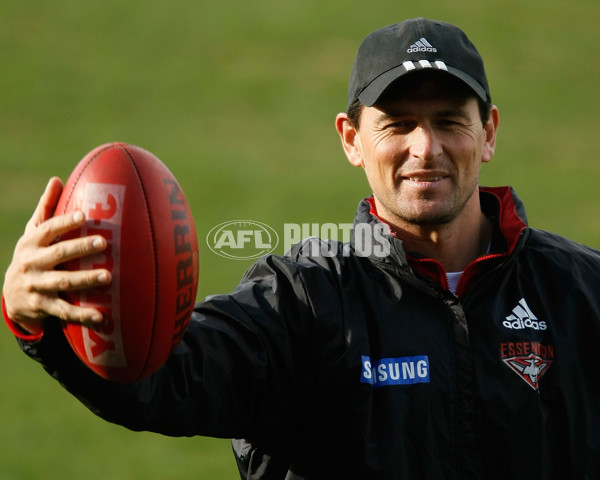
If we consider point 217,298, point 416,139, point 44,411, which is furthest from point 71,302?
point 44,411

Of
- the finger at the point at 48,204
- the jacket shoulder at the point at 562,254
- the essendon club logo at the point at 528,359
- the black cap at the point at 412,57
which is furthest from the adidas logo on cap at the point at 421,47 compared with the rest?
the finger at the point at 48,204

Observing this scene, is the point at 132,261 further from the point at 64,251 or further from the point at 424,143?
the point at 424,143

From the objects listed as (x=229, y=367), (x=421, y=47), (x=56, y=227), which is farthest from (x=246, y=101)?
(x=56, y=227)

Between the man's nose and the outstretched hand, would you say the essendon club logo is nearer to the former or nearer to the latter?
the man's nose

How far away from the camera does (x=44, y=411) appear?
7.00m

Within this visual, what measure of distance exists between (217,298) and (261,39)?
9.94 meters

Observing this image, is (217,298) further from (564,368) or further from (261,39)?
(261,39)

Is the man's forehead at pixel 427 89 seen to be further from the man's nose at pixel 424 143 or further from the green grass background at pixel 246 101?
the green grass background at pixel 246 101

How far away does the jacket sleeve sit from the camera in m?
2.31

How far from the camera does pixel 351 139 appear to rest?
10.8 ft

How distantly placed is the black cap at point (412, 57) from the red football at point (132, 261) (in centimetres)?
84

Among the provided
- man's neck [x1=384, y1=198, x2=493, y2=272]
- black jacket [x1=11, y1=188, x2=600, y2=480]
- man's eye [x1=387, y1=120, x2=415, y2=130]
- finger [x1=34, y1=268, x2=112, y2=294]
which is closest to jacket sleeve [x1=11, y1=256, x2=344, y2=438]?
black jacket [x1=11, y1=188, x2=600, y2=480]

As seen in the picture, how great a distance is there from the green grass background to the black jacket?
469 centimetres

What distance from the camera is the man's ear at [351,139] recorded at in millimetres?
3240
